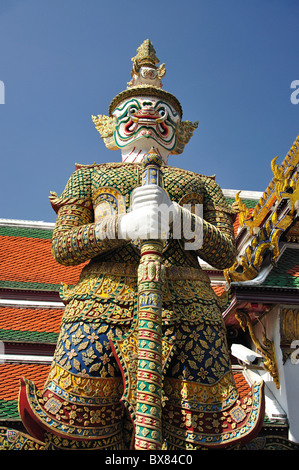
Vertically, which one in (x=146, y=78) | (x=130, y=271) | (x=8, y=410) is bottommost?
(x=8, y=410)

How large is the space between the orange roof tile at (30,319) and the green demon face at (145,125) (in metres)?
2.54

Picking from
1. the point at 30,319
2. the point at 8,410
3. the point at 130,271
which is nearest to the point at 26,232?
the point at 30,319

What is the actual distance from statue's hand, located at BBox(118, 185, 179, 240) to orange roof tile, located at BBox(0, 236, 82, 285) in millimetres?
3495

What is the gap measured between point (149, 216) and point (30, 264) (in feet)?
13.7

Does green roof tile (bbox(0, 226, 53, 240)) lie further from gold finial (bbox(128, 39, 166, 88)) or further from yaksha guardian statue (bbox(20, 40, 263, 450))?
yaksha guardian statue (bbox(20, 40, 263, 450))

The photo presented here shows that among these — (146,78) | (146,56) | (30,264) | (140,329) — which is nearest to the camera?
(140,329)

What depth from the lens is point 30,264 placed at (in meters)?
7.30

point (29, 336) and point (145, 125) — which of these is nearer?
point (145, 125)

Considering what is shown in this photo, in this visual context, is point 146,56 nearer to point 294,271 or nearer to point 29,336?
point 294,271

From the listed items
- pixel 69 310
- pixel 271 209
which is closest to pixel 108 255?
pixel 69 310

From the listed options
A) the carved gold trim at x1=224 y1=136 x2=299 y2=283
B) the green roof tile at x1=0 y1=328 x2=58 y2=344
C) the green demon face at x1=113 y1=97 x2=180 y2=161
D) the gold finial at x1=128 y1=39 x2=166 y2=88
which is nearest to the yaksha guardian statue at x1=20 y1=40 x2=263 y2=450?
the green demon face at x1=113 y1=97 x2=180 y2=161

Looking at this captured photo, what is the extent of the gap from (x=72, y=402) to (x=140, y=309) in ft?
2.50

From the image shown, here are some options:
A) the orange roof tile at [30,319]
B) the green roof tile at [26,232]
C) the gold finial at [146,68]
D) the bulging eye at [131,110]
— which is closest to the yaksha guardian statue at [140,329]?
the bulging eye at [131,110]
